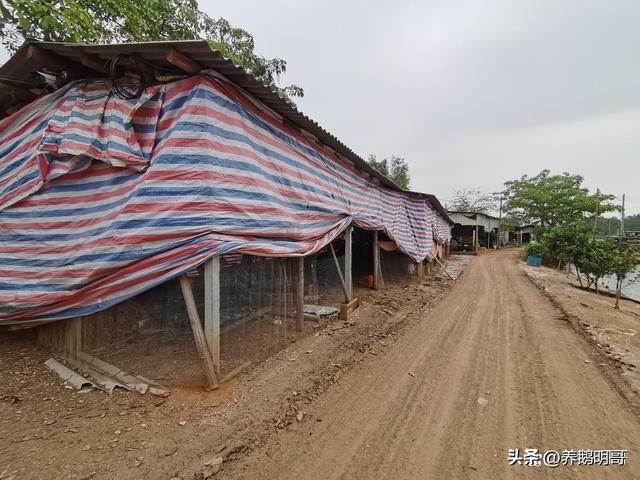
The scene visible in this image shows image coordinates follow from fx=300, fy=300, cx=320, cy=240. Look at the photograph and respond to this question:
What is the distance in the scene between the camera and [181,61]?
10.8 ft

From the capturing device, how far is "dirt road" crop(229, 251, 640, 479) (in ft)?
8.22

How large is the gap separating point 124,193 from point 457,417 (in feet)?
14.6

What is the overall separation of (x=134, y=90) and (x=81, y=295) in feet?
8.30

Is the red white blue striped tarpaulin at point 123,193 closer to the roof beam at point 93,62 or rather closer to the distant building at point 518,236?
the roof beam at point 93,62

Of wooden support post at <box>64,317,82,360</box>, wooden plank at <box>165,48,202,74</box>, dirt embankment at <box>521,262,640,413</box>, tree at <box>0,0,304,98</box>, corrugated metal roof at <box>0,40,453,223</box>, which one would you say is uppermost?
A: tree at <box>0,0,304,98</box>

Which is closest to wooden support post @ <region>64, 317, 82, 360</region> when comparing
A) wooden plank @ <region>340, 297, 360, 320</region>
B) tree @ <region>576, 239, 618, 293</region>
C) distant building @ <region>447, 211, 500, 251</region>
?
wooden plank @ <region>340, 297, 360, 320</region>

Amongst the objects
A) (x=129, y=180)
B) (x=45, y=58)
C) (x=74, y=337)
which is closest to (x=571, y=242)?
(x=129, y=180)

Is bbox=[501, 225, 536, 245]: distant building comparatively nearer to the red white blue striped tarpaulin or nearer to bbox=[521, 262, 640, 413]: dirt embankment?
bbox=[521, 262, 640, 413]: dirt embankment

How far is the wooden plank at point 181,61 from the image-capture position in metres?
3.19

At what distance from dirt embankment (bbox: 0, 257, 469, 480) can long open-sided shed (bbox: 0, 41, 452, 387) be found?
0.46 meters

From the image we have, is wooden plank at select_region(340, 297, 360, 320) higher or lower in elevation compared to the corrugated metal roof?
lower

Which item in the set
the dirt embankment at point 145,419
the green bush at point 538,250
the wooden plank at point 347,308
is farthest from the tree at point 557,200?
the dirt embankment at point 145,419

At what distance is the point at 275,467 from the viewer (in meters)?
2.48

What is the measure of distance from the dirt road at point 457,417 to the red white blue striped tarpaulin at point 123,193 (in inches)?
81.2
